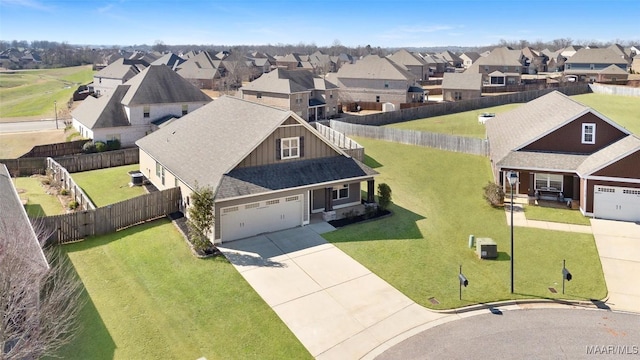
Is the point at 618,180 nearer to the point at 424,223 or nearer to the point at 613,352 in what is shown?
the point at 424,223

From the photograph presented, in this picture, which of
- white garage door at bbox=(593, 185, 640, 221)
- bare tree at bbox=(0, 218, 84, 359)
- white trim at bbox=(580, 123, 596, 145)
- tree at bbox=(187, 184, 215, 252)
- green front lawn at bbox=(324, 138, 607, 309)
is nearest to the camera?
bare tree at bbox=(0, 218, 84, 359)

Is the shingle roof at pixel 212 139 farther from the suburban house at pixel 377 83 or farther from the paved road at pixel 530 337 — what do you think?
the suburban house at pixel 377 83

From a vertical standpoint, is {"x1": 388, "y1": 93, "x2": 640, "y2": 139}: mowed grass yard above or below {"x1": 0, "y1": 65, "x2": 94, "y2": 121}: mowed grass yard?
below

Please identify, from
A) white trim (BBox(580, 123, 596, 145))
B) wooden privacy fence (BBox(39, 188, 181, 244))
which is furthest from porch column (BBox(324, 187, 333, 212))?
white trim (BBox(580, 123, 596, 145))

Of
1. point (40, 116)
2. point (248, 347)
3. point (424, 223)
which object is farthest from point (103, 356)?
point (40, 116)

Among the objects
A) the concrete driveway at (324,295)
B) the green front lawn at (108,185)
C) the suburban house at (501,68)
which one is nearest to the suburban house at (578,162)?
the concrete driveway at (324,295)

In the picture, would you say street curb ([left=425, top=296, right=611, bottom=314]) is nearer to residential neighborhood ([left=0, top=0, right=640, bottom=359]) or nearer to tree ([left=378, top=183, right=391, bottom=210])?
residential neighborhood ([left=0, top=0, right=640, bottom=359])
